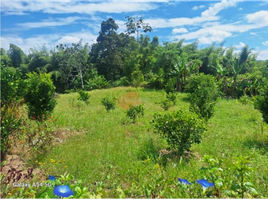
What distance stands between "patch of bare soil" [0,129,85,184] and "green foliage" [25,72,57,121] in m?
0.76

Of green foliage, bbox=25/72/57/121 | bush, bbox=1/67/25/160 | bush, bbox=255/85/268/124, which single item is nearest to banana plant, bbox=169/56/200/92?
bush, bbox=255/85/268/124

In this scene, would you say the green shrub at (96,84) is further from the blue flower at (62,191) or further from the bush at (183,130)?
the blue flower at (62,191)

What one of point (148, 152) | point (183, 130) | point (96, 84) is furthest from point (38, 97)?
point (96, 84)

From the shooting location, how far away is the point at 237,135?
599cm

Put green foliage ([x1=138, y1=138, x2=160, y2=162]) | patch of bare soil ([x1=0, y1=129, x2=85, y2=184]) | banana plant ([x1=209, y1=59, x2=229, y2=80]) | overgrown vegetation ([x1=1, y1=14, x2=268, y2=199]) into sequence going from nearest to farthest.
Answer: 1. overgrown vegetation ([x1=1, y1=14, x2=268, y2=199])
2. patch of bare soil ([x1=0, y1=129, x2=85, y2=184])
3. green foliage ([x1=138, y1=138, x2=160, y2=162])
4. banana plant ([x1=209, y1=59, x2=229, y2=80])

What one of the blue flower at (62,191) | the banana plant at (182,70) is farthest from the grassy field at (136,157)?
the banana plant at (182,70)

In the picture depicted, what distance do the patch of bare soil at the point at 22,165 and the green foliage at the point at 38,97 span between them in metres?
0.76

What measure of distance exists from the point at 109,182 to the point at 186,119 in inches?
72.2

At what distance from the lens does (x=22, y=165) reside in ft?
11.8

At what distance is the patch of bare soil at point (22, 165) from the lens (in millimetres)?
2396

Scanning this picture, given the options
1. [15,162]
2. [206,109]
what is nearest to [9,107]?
[15,162]

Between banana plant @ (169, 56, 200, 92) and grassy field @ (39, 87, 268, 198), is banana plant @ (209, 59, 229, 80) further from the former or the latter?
grassy field @ (39, 87, 268, 198)

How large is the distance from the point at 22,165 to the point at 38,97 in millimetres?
2716

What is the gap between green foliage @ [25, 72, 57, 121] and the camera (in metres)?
5.79
